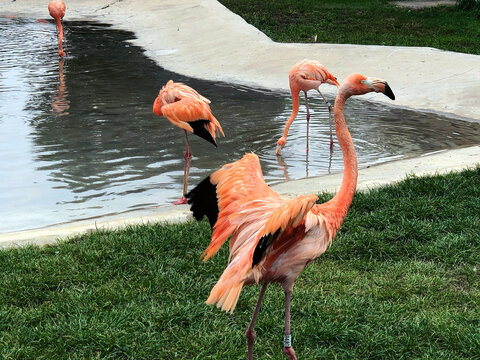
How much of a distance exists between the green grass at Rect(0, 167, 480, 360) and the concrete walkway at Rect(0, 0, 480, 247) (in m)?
0.55

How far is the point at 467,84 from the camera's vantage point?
9617 millimetres

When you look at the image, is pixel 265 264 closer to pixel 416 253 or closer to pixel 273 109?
pixel 416 253

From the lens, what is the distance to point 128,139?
25.9ft

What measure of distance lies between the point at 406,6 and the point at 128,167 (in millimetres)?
14230

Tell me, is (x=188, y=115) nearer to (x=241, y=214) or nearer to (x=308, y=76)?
(x=308, y=76)

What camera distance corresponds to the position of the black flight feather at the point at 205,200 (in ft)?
11.0

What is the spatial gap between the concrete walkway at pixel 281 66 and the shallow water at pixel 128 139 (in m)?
0.52

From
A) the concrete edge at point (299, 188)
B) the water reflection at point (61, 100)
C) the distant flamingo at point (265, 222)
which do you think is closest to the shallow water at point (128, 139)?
the water reflection at point (61, 100)

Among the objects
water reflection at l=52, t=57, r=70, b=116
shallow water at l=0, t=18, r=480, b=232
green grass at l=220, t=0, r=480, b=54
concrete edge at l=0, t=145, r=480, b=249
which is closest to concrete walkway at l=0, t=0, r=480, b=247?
concrete edge at l=0, t=145, r=480, b=249

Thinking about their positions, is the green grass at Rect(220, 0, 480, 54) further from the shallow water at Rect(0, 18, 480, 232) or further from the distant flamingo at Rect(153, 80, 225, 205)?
the distant flamingo at Rect(153, 80, 225, 205)

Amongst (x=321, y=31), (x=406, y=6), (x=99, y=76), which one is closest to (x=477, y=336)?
(x=99, y=76)

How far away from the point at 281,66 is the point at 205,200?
27.7 feet

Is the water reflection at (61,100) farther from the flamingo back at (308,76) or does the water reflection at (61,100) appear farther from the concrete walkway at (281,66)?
the flamingo back at (308,76)

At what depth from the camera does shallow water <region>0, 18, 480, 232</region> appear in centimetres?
619
